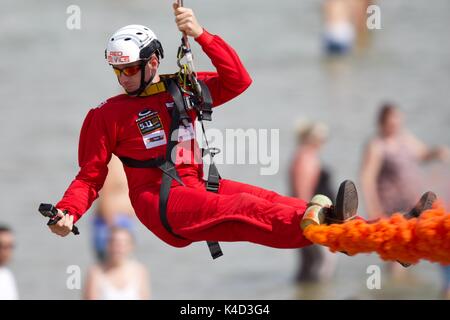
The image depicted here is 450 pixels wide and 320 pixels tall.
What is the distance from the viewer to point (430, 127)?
19609 mm

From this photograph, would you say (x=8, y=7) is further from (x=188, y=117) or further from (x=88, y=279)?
(x=188, y=117)

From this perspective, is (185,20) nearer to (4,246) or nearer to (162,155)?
(162,155)

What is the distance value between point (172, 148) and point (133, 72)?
579 millimetres

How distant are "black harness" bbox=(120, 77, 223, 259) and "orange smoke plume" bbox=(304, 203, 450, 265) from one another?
940mm

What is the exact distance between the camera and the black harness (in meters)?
8.55

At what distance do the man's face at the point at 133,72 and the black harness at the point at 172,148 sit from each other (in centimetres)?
17

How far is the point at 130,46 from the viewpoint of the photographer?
8461mm

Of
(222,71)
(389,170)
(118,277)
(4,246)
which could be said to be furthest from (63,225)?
(389,170)

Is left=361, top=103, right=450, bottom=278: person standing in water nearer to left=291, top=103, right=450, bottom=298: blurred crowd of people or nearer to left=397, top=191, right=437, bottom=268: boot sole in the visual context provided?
left=291, top=103, right=450, bottom=298: blurred crowd of people

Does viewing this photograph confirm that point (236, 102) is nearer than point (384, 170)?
No

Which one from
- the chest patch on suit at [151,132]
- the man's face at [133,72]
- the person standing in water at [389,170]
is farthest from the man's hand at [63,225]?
the person standing in water at [389,170]

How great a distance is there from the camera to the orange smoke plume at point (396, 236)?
759 cm

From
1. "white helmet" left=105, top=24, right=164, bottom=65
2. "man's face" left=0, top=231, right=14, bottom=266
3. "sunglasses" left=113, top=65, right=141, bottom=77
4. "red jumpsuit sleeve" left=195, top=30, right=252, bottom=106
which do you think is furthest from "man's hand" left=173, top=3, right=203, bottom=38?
"man's face" left=0, top=231, right=14, bottom=266

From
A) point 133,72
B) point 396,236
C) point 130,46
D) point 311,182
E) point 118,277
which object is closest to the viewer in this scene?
point 396,236
